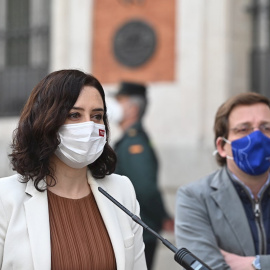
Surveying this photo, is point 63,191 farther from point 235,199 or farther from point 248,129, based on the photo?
point 248,129

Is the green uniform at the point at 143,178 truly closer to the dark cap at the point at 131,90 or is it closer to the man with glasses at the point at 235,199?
the dark cap at the point at 131,90

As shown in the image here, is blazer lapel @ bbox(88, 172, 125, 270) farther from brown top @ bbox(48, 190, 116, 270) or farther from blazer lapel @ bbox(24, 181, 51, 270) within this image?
blazer lapel @ bbox(24, 181, 51, 270)

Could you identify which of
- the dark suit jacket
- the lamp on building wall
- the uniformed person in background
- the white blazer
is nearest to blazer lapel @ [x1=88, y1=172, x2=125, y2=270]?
the white blazer

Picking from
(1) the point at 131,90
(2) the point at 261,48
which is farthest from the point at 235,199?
(2) the point at 261,48

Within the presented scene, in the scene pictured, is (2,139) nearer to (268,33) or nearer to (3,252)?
(268,33)

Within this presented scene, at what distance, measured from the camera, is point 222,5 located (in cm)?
934

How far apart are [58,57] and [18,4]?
1566 millimetres

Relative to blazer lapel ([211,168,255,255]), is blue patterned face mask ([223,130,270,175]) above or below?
above

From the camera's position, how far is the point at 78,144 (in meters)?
3.30

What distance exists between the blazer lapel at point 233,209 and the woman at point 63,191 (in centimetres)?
92

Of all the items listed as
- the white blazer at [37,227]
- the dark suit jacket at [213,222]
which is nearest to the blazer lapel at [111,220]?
the white blazer at [37,227]

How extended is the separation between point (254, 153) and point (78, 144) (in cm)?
133

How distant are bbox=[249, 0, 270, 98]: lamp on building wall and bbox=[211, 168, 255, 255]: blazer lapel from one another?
5.28m

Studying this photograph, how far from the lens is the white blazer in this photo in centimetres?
307
